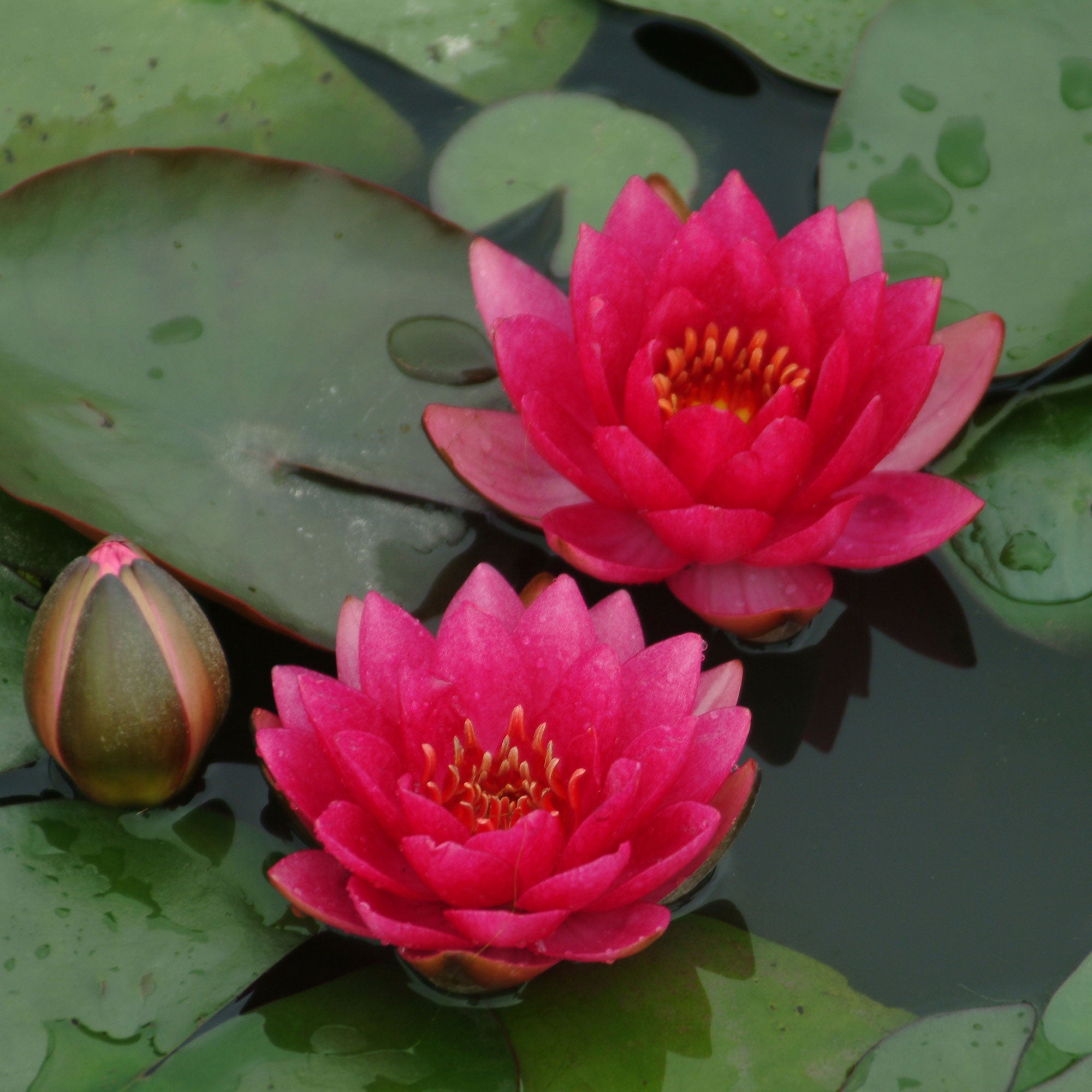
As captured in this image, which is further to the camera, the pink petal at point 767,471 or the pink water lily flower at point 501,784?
the pink petal at point 767,471

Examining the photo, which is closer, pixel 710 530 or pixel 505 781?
pixel 505 781

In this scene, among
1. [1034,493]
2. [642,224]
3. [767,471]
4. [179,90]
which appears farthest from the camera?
[179,90]

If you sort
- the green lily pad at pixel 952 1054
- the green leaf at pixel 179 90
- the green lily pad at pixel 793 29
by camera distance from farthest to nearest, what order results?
the green lily pad at pixel 793 29 → the green leaf at pixel 179 90 → the green lily pad at pixel 952 1054

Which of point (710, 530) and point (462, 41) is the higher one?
point (462, 41)

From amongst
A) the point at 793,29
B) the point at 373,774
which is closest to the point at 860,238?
the point at 793,29

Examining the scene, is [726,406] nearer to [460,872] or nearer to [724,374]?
[724,374]

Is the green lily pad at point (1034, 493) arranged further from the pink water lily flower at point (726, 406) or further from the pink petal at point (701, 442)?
the pink petal at point (701, 442)

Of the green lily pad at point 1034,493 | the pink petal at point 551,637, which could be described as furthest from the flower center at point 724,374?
the green lily pad at point 1034,493
